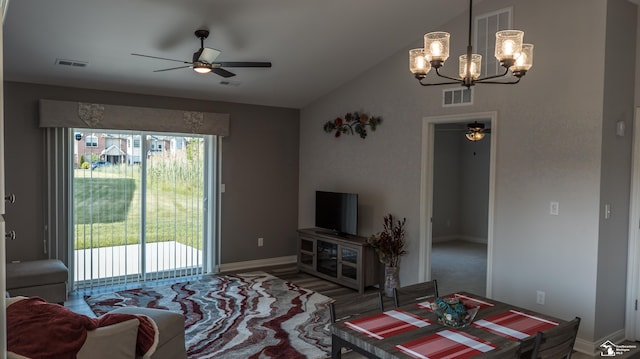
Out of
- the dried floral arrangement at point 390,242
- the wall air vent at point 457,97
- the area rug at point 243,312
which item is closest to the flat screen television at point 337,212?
the dried floral arrangement at point 390,242

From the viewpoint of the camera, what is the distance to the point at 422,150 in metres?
5.44

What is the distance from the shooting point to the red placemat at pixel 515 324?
2.53m

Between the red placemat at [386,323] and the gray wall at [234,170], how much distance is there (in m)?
4.44

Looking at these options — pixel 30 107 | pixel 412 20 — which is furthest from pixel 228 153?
pixel 412 20

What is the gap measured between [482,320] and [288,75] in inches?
166

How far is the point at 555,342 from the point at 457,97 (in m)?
3.31

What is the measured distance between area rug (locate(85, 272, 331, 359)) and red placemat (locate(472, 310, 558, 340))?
1592 mm

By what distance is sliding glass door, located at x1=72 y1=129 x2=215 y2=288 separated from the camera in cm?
573

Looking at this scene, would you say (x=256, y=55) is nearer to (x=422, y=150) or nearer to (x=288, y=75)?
(x=288, y=75)

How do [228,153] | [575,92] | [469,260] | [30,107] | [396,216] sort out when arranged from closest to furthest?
[575,92] → [30,107] → [396,216] → [228,153] → [469,260]

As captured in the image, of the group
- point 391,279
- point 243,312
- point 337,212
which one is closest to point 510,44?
point 391,279

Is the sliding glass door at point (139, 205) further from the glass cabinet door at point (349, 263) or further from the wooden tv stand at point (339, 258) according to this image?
the glass cabinet door at point (349, 263)

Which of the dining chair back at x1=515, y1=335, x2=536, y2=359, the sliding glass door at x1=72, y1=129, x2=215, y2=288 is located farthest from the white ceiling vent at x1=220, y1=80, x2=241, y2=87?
the dining chair back at x1=515, y1=335, x2=536, y2=359

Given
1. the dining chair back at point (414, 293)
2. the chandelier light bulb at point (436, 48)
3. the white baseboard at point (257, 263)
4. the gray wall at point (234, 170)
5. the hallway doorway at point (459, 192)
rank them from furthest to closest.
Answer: the hallway doorway at point (459, 192)
the white baseboard at point (257, 263)
the gray wall at point (234, 170)
the dining chair back at point (414, 293)
the chandelier light bulb at point (436, 48)
